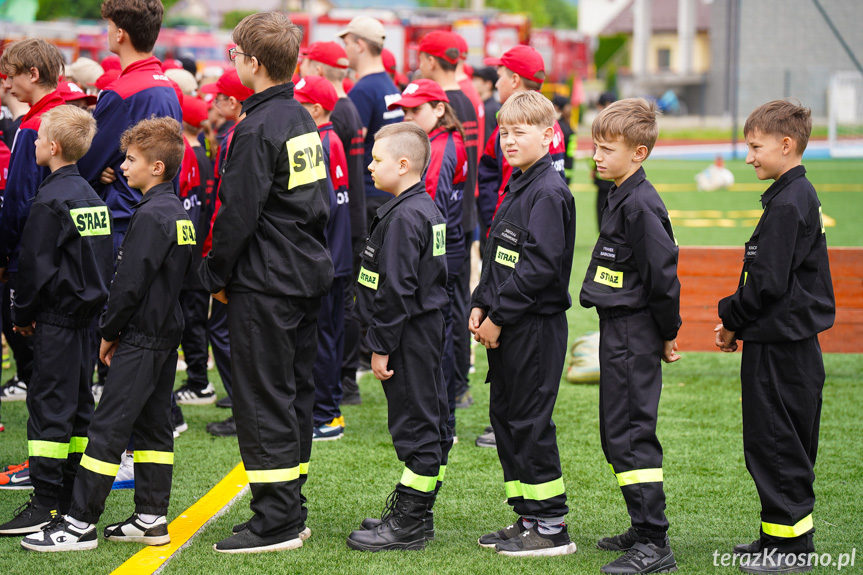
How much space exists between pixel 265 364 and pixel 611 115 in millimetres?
1923

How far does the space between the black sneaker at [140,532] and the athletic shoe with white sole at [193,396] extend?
8.99ft

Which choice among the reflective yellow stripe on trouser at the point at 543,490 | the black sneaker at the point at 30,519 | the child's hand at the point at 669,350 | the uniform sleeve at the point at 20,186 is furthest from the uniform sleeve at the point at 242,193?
the child's hand at the point at 669,350

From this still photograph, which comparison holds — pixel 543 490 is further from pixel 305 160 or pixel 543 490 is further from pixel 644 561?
pixel 305 160

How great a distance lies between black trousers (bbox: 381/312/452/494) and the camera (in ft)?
14.1

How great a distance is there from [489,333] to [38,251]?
84.4 inches

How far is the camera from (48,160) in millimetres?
4512

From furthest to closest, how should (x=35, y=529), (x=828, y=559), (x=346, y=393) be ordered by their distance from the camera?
(x=346, y=393), (x=35, y=529), (x=828, y=559)

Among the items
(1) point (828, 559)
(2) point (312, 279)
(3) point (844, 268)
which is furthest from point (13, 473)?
(3) point (844, 268)

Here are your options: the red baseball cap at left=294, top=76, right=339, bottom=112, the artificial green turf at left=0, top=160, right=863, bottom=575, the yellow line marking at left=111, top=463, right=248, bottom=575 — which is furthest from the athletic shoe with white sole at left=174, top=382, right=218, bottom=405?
the red baseball cap at left=294, top=76, right=339, bottom=112

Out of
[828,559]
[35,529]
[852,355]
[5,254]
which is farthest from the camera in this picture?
[852,355]

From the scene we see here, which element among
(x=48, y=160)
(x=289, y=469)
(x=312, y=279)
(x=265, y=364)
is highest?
(x=48, y=160)

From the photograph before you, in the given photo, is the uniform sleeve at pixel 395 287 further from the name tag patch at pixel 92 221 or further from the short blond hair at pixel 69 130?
the short blond hair at pixel 69 130

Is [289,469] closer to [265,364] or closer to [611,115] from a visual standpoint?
[265,364]

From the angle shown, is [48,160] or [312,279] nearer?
[312,279]
